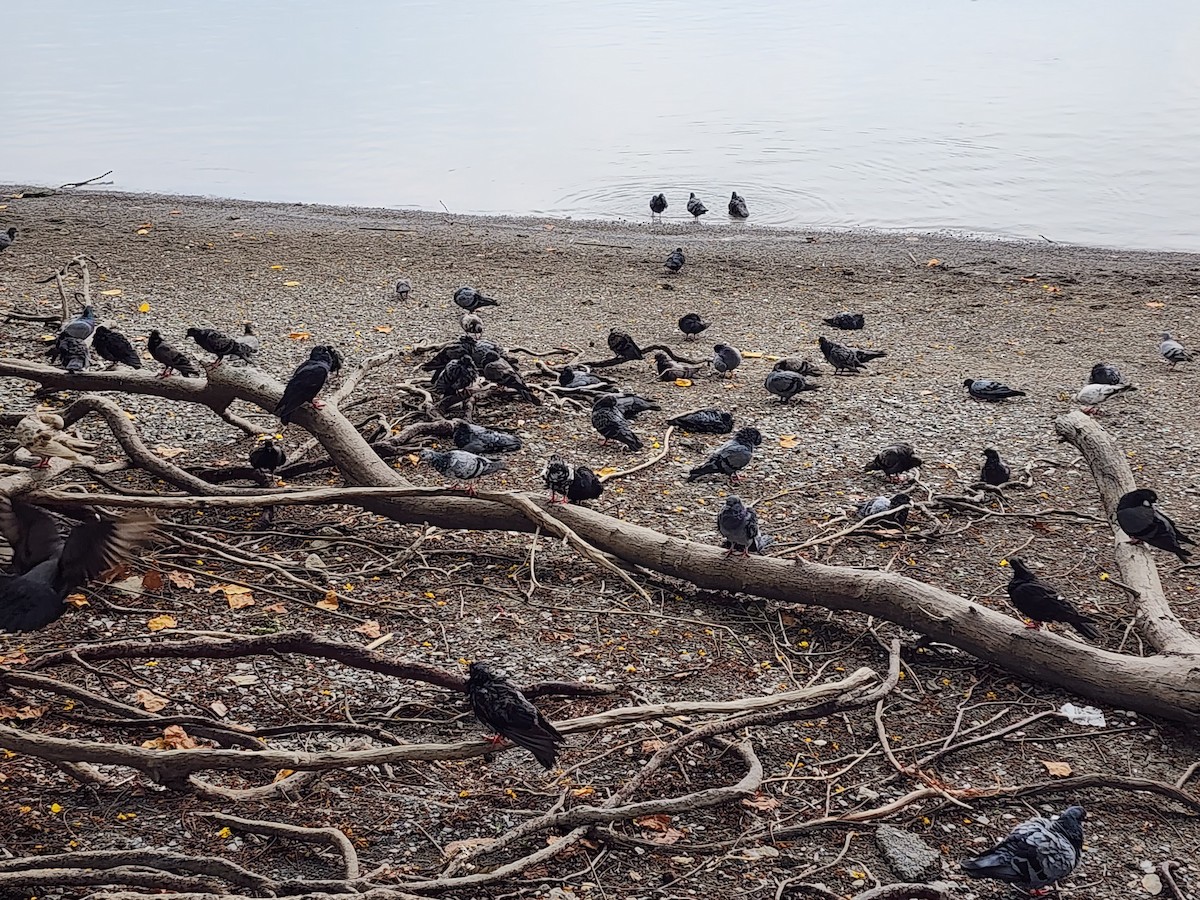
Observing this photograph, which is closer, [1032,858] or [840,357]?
[1032,858]

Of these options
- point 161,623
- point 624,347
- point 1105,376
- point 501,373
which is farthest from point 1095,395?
point 161,623

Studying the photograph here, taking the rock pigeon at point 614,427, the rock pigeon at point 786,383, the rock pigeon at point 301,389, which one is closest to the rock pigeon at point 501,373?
the rock pigeon at point 614,427

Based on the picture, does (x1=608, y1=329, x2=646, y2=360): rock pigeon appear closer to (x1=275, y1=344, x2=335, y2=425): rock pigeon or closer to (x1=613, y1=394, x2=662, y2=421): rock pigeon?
(x1=613, y1=394, x2=662, y2=421): rock pigeon

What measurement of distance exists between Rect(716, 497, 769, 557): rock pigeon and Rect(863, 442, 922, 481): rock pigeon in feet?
5.79

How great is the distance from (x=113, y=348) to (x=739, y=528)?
15.6 feet

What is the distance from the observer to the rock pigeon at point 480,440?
680cm

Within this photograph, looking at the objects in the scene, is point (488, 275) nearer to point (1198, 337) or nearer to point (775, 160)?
point (1198, 337)

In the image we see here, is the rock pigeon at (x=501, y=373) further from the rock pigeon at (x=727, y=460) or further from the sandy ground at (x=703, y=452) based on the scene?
the rock pigeon at (x=727, y=460)

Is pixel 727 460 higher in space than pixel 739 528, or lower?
higher

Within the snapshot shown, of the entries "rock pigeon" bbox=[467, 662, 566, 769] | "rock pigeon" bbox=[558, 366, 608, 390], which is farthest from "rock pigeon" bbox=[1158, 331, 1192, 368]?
"rock pigeon" bbox=[467, 662, 566, 769]

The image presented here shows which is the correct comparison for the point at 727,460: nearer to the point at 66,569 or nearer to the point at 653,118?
the point at 66,569

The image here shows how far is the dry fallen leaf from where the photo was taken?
4602mm

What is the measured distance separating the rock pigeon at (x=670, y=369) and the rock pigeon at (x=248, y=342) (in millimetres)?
3297

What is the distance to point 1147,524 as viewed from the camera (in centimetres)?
527
